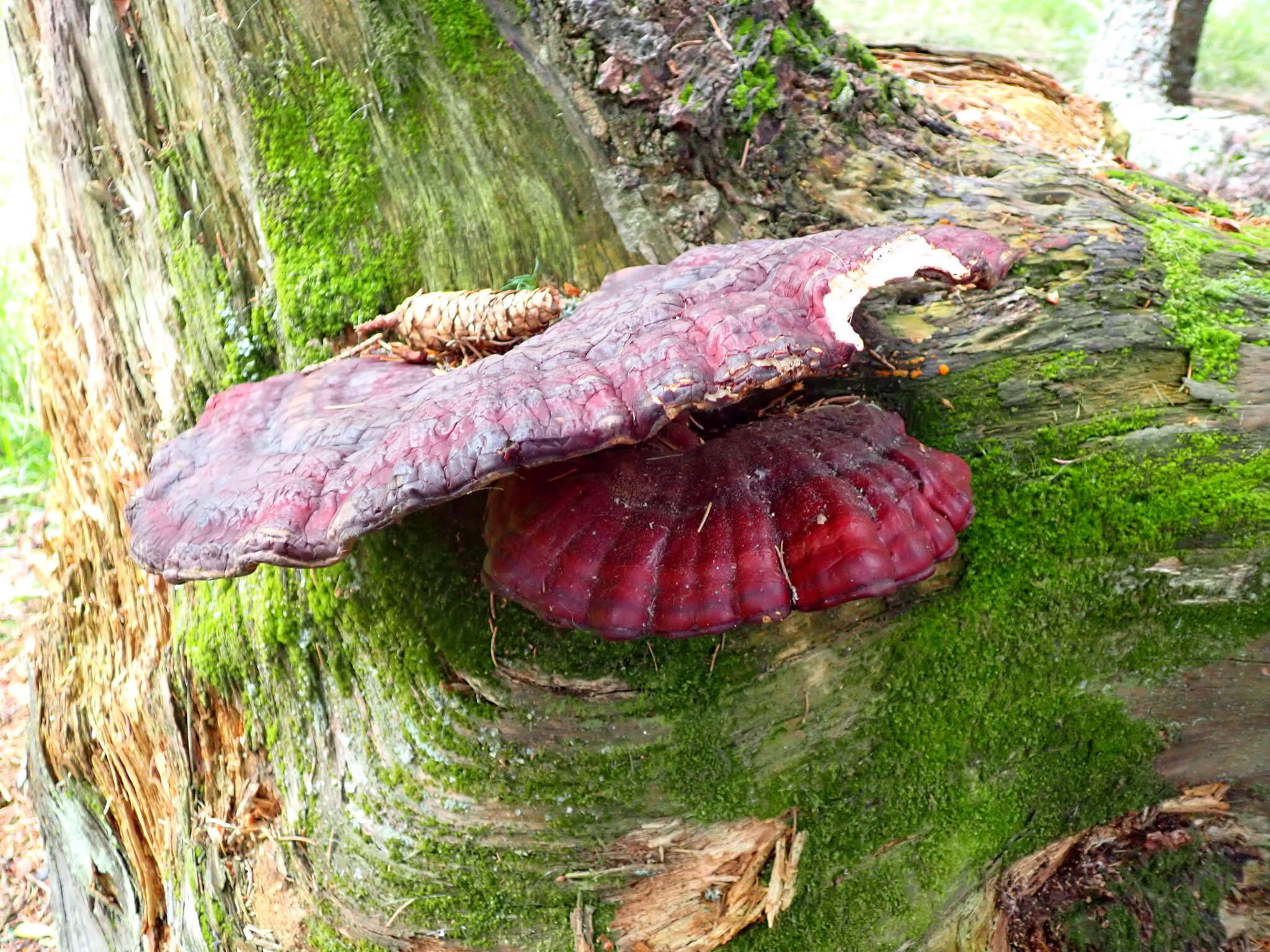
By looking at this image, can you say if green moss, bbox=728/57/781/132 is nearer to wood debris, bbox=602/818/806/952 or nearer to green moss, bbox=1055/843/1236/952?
wood debris, bbox=602/818/806/952

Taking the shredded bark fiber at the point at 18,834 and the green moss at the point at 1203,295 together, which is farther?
the shredded bark fiber at the point at 18,834

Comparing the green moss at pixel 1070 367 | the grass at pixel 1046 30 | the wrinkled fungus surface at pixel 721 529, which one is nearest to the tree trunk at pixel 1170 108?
the green moss at pixel 1070 367

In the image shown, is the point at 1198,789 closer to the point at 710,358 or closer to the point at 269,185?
the point at 710,358

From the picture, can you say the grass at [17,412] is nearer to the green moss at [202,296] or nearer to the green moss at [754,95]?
the green moss at [202,296]

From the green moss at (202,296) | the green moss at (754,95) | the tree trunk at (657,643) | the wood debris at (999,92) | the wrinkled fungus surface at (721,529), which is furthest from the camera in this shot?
the wood debris at (999,92)

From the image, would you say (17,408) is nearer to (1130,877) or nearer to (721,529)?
(721,529)

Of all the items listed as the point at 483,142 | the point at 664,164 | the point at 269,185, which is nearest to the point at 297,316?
the point at 269,185

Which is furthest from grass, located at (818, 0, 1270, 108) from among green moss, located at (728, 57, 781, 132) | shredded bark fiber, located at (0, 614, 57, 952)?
shredded bark fiber, located at (0, 614, 57, 952)
